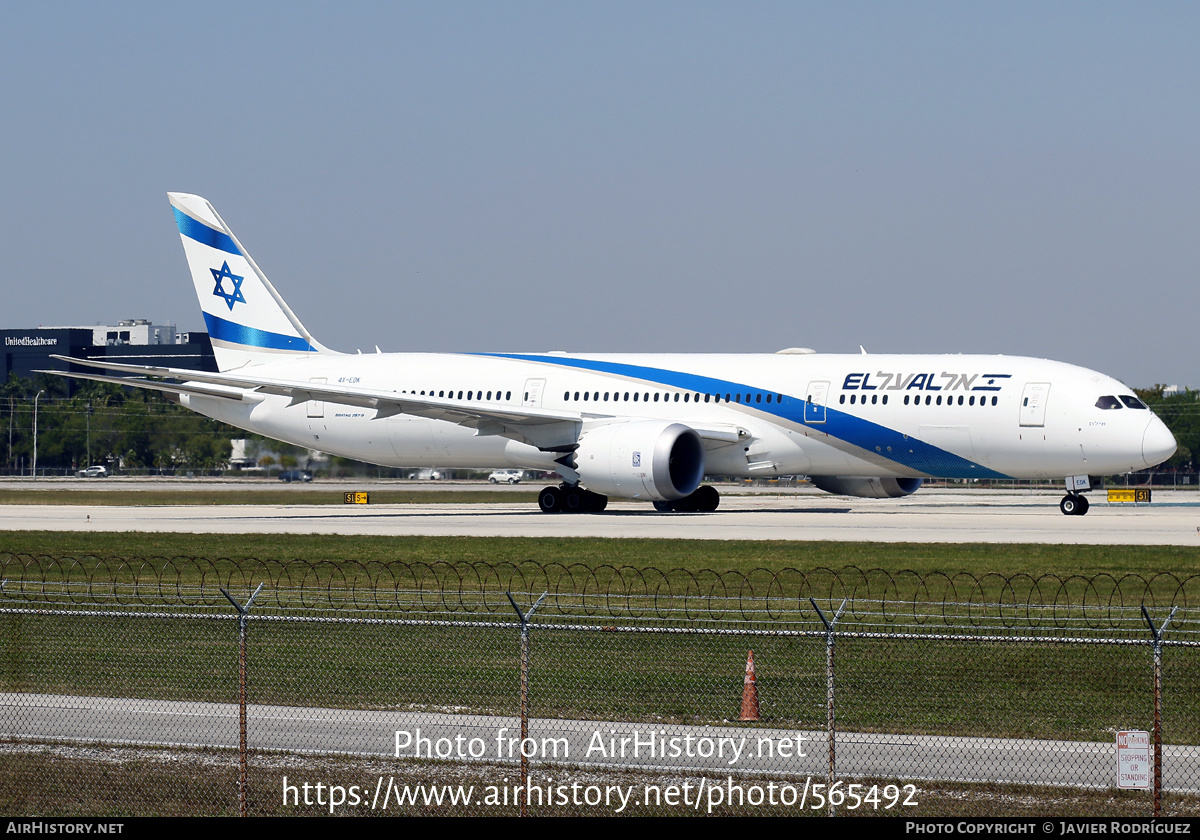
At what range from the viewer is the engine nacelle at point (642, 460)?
145ft

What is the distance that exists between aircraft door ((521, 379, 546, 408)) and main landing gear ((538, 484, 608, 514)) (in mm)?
3155

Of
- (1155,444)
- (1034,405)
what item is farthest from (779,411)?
(1155,444)

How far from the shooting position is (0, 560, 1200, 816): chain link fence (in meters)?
12.4

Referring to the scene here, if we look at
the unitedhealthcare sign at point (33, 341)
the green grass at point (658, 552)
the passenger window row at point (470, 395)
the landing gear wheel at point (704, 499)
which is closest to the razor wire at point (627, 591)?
the green grass at point (658, 552)

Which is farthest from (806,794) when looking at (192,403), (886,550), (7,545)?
(192,403)

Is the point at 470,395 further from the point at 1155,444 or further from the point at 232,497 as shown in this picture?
the point at 1155,444

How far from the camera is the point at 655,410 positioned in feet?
160

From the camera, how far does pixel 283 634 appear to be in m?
22.2

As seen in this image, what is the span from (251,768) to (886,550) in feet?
69.5

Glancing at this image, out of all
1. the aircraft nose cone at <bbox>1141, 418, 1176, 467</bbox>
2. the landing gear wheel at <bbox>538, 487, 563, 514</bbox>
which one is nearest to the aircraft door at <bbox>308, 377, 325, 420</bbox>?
the landing gear wheel at <bbox>538, 487, 563, 514</bbox>

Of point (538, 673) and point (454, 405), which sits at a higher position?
point (454, 405)

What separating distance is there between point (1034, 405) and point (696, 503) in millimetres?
12400

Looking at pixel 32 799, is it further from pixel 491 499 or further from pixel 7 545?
pixel 491 499

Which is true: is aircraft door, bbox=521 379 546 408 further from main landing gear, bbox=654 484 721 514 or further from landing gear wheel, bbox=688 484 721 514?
landing gear wheel, bbox=688 484 721 514
